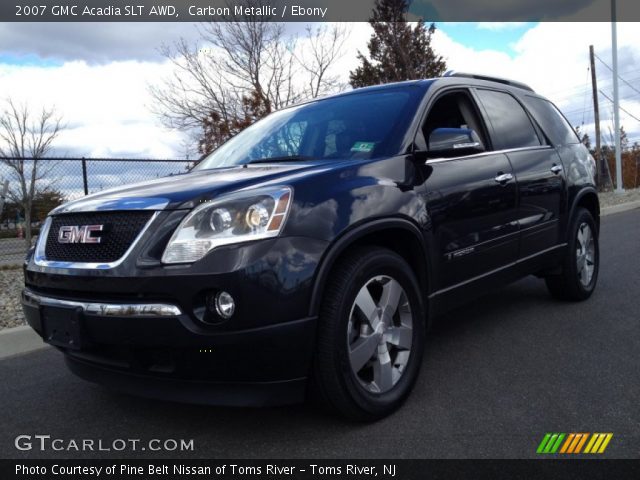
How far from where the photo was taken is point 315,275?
7.62 feet

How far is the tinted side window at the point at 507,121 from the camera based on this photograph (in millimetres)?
3893

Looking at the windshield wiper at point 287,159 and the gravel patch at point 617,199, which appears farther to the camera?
the gravel patch at point 617,199

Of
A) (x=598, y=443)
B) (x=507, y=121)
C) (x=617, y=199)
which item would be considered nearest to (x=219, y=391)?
(x=598, y=443)

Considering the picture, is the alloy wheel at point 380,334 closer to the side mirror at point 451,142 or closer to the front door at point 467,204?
the front door at point 467,204

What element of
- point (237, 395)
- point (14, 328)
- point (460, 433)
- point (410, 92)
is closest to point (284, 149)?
point (410, 92)

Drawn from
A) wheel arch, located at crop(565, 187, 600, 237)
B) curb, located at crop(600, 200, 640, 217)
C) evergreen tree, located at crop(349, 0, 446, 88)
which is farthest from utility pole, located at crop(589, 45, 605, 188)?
wheel arch, located at crop(565, 187, 600, 237)

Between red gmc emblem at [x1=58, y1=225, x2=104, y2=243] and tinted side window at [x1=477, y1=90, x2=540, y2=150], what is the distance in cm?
270

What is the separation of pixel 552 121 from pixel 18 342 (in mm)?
4841

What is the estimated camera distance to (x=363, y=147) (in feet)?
10.1

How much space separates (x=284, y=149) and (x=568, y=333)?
244 centimetres

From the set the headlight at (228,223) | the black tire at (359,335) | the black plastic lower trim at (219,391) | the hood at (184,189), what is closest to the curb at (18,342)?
the hood at (184,189)

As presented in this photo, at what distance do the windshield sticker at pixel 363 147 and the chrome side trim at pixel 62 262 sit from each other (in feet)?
4.11

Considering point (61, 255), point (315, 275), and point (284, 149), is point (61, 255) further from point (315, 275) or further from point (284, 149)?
point (284, 149)

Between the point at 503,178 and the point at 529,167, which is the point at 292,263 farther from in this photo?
the point at 529,167
